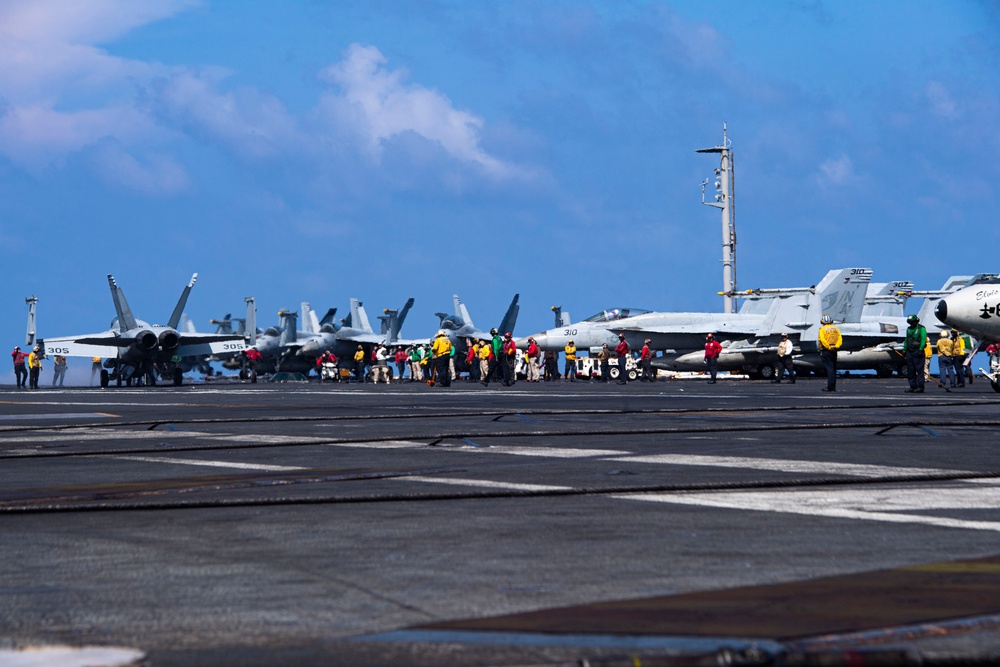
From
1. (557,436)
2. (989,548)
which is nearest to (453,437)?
(557,436)

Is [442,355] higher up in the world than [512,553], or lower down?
higher up

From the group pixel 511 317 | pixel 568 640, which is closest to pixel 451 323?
pixel 511 317

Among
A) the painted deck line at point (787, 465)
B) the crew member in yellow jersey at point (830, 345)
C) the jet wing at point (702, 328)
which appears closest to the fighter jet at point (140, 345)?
the jet wing at point (702, 328)

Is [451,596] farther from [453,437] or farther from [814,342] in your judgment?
[814,342]

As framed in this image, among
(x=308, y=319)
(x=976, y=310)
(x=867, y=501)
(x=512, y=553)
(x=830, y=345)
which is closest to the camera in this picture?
(x=512, y=553)

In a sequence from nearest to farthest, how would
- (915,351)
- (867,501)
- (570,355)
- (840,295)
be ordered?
(867,501)
(915,351)
(840,295)
(570,355)

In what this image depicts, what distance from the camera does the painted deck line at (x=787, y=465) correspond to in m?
8.48

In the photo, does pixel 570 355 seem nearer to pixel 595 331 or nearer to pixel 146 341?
pixel 595 331

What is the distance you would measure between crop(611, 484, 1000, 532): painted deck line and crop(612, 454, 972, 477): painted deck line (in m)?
0.86

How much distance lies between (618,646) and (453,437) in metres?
9.16

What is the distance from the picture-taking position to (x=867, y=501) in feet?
22.4

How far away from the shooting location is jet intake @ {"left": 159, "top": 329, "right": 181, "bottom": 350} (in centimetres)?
5181

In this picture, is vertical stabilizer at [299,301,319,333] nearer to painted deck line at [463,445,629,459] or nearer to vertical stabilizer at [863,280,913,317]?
vertical stabilizer at [863,280,913,317]

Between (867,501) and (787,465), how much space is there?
2335 millimetres
